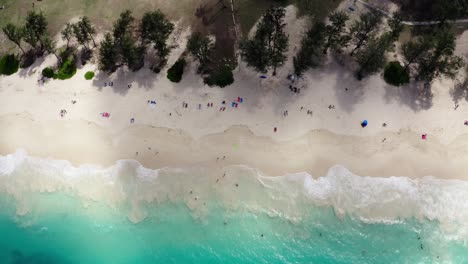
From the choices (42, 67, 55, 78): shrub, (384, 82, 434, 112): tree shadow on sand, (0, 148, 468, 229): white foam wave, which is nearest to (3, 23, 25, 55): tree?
(42, 67, 55, 78): shrub

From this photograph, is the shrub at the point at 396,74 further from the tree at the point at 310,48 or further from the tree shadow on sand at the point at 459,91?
the tree at the point at 310,48

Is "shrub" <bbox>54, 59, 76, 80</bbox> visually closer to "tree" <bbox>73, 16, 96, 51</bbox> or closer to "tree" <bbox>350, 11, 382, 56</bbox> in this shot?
"tree" <bbox>73, 16, 96, 51</bbox>

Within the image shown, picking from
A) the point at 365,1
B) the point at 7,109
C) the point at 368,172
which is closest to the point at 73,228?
the point at 7,109

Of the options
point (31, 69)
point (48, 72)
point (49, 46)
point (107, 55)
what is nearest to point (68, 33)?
point (49, 46)

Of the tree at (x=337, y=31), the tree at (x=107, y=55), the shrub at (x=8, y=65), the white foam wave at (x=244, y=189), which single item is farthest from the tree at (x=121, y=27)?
the tree at (x=337, y=31)

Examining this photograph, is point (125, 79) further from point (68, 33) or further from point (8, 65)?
point (8, 65)

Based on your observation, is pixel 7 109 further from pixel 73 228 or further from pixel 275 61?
pixel 275 61
